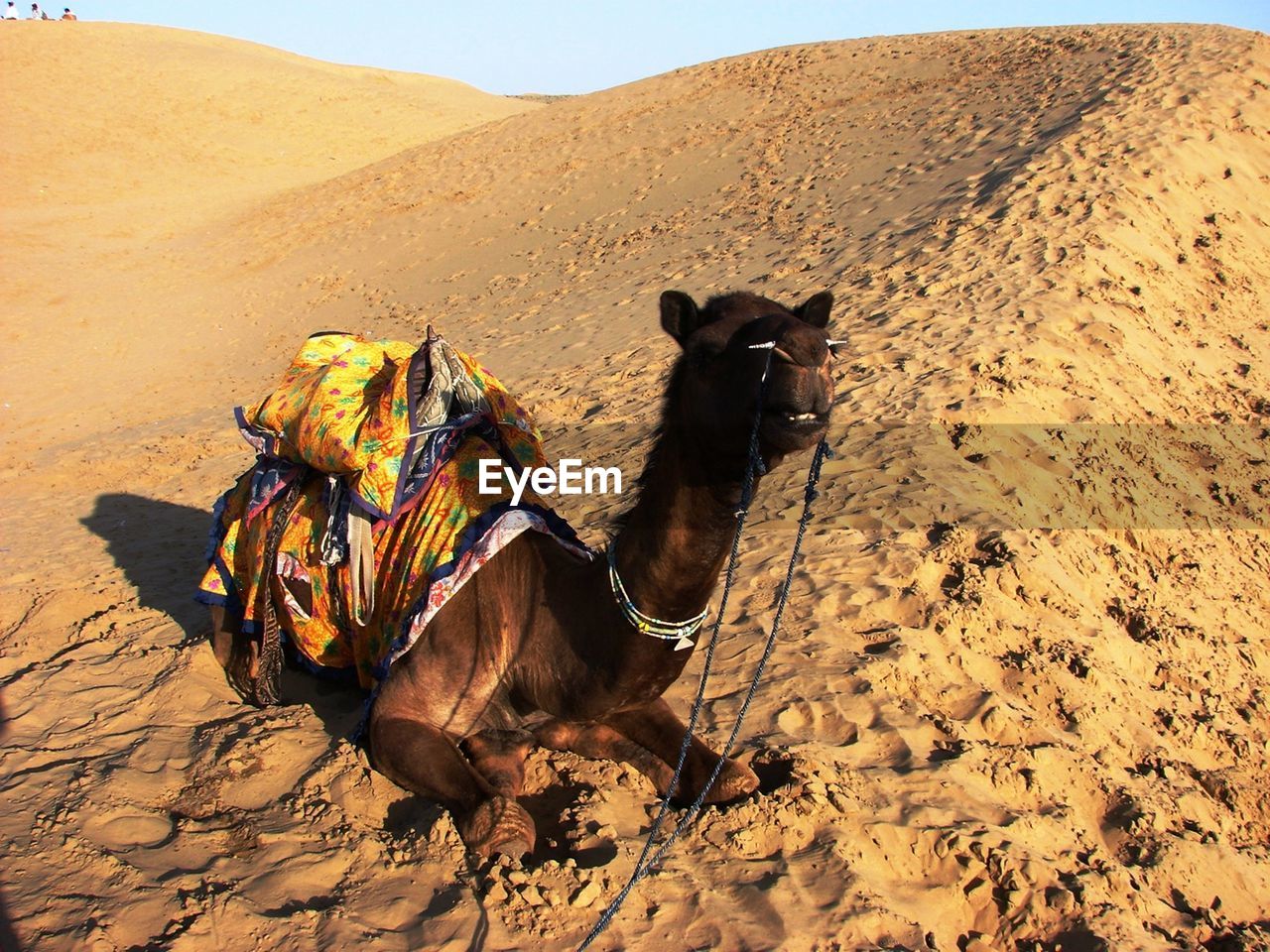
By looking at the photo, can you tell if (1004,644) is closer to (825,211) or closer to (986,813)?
(986,813)

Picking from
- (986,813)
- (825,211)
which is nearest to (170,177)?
(825,211)

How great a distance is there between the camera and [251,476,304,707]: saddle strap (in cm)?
474

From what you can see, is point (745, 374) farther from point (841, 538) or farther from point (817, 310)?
point (841, 538)

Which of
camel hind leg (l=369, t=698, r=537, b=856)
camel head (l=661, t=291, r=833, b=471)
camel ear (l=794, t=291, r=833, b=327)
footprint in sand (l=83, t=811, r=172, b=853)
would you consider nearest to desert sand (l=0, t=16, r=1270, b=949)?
footprint in sand (l=83, t=811, r=172, b=853)

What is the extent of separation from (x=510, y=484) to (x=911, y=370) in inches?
192

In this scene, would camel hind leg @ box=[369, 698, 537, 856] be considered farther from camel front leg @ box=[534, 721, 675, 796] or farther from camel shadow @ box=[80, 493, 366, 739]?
camel shadow @ box=[80, 493, 366, 739]

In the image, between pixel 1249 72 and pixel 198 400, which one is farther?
pixel 1249 72

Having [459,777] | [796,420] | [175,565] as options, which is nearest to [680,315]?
[796,420]

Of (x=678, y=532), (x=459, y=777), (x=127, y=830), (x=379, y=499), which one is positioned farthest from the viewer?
(x=379, y=499)

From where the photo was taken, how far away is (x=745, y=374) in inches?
111

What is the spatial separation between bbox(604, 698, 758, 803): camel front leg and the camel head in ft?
4.04

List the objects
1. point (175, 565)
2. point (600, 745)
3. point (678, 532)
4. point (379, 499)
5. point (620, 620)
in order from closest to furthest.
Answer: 1. point (678, 532)
2. point (620, 620)
3. point (600, 745)
4. point (379, 499)
5. point (175, 565)

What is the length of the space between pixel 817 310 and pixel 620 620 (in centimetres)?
113

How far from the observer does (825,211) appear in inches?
567
